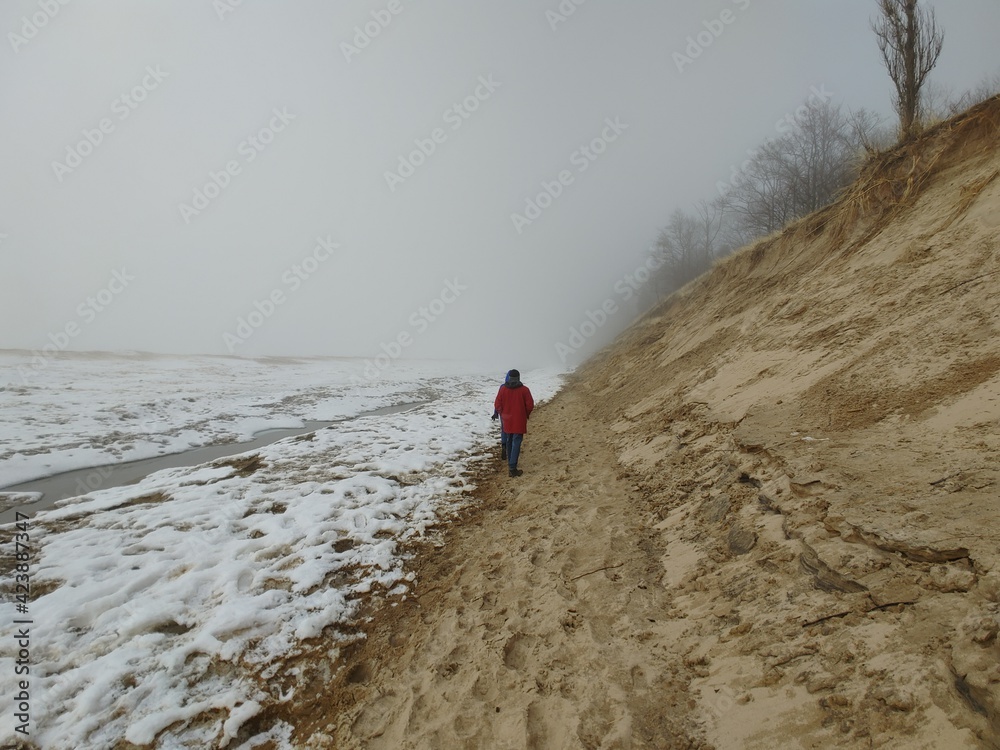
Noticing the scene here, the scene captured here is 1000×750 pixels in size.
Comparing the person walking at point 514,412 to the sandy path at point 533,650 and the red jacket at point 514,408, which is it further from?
the sandy path at point 533,650

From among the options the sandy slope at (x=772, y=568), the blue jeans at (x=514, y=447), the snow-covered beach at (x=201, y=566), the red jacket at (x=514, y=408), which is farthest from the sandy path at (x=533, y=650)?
the red jacket at (x=514, y=408)

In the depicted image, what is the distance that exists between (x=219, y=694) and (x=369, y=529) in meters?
2.31

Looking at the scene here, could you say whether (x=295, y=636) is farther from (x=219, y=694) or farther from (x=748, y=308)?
(x=748, y=308)

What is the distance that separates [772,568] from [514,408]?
481cm

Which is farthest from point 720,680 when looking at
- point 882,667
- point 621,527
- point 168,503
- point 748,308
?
point 748,308

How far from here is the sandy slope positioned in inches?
80.3

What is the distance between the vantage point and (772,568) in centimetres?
300

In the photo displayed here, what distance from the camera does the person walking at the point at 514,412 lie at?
725cm

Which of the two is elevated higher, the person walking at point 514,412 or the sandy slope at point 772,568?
the person walking at point 514,412

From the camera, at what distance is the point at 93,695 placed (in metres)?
2.65

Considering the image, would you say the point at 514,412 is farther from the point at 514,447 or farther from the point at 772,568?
the point at 772,568

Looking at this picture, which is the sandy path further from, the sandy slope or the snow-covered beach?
the snow-covered beach

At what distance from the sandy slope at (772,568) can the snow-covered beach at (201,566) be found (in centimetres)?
56

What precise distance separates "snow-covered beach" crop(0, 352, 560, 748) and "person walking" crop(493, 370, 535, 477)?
105cm
